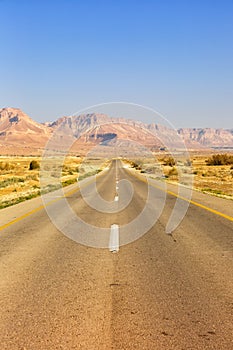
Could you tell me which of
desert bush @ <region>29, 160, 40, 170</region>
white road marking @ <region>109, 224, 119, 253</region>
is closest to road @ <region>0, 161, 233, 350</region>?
white road marking @ <region>109, 224, 119, 253</region>

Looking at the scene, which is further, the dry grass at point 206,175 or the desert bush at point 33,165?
the desert bush at point 33,165

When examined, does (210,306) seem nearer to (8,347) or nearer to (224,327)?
(224,327)

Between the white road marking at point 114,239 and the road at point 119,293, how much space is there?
0.17 metres

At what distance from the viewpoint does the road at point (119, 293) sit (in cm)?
392

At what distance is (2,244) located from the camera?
876 centimetres

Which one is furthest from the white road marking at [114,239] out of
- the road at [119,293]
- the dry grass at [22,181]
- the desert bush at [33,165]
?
the desert bush at [33,165]

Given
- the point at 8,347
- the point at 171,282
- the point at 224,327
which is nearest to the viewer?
the point at 8,347

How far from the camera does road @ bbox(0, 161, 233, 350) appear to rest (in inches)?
154

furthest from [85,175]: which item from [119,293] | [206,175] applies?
[119,293]

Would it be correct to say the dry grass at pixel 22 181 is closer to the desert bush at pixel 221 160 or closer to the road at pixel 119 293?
the road at pixel 119 293

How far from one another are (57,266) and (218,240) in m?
3.86

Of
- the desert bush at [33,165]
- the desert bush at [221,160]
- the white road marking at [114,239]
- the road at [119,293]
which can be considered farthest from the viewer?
the desert bush at [221,160]

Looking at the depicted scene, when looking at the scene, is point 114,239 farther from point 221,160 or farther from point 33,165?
point 221,160

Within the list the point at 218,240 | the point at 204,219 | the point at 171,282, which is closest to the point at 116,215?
the point at 204,219
